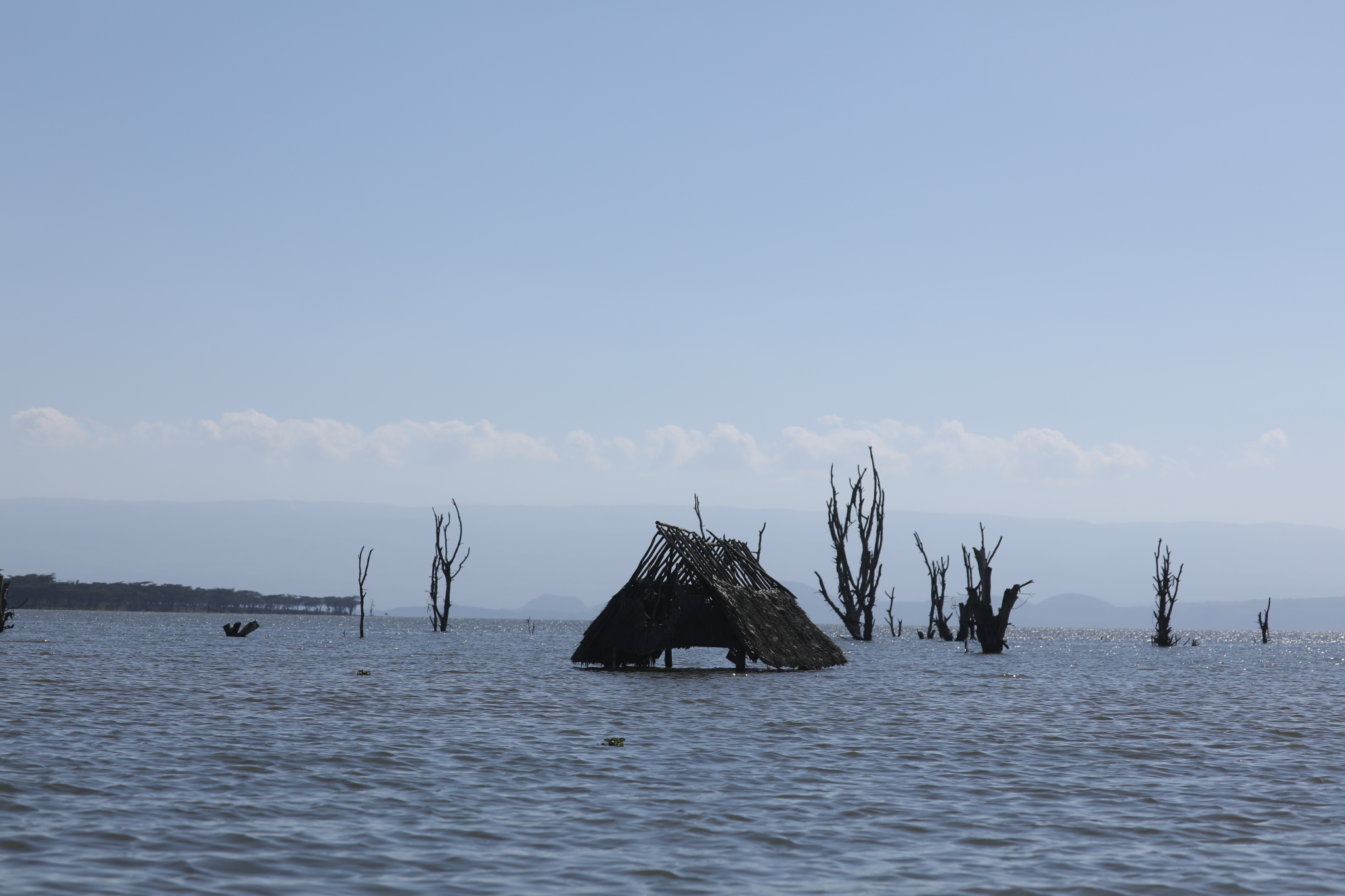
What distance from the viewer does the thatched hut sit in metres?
29.6

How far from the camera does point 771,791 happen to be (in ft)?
40.2

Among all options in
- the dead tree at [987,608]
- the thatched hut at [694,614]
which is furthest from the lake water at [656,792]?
the dead tree at [987,608]

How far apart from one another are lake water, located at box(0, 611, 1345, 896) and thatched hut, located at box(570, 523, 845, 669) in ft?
12.9

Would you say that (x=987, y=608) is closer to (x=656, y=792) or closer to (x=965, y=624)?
(x=965, y=624)

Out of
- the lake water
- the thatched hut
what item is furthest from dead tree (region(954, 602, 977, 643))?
the lake water

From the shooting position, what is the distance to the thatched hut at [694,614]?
29.6 meters

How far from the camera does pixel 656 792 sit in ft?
39.8

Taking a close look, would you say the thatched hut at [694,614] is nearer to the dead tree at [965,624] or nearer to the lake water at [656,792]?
the lake water at [656,792]

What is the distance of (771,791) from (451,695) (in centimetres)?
1290

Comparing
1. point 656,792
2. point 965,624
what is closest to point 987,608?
point 965,624

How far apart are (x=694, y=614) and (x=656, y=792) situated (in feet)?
58.2

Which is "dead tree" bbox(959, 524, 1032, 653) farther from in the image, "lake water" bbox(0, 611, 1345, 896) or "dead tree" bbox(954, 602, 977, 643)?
"lake water" bbox(0, 611, 1345, 896)

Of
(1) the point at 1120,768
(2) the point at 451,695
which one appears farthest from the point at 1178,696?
(2) the point at 451,695

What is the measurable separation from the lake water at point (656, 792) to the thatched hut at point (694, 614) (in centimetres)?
392
